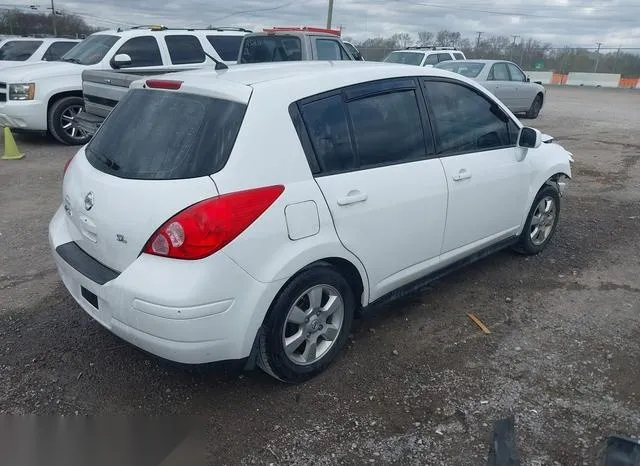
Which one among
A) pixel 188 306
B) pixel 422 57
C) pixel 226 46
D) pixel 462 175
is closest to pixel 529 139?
pixel 462 175

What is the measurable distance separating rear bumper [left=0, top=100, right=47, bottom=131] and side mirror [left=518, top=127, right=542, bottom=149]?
8.58 m

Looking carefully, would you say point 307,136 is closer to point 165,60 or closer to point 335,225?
point 335,225

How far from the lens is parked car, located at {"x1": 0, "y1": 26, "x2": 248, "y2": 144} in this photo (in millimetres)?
9555

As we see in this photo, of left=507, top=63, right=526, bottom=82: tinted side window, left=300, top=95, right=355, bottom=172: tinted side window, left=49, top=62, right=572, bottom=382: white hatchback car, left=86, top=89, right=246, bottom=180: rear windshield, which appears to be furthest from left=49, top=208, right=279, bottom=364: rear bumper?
left=507, top=63, right=526, bottom=82: tinted side window

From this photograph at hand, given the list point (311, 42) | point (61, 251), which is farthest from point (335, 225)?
point (311, 42)

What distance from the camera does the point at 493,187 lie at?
4051 millimetres

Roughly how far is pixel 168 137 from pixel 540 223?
3.56 meters

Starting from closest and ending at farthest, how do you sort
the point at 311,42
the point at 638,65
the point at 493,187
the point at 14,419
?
1. the point at 14,419
2. the point at 493,187
3. the point at 311,42
4. the point at 638,65

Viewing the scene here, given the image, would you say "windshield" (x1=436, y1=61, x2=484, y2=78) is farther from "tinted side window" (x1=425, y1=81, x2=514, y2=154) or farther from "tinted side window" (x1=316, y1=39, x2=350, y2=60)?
"tinted side window" (x1=425, y1=81, x2=514, y2=154)

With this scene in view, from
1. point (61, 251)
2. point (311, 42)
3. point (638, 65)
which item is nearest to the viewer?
point (61, 251)

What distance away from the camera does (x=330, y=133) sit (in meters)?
3.06

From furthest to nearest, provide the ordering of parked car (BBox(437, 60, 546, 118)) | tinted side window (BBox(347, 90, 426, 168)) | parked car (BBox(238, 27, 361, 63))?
parked car (BBox(437, 60, 546, 118)) → parked car (BBox(238, 27, 361, 63)) → tinted side window (BBox(347, 90, 426, 168))

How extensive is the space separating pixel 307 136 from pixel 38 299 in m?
2.59

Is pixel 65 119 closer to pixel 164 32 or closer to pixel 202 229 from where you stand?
pixel 164 32
